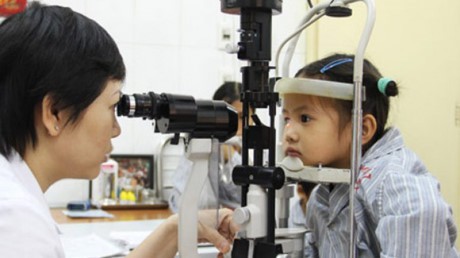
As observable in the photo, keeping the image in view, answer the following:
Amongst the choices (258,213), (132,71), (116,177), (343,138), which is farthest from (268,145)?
(132,71)

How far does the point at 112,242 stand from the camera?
62.4 inches

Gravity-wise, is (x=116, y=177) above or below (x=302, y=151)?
below

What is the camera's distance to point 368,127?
3.84ft

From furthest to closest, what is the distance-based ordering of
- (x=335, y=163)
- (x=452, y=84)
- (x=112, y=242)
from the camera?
(x=452, y=84) → (x=112, y=242) → (x=335, y=163)

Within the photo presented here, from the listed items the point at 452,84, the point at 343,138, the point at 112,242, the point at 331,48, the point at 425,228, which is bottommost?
the point at 112,242

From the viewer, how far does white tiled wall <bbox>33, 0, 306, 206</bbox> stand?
2729 mm

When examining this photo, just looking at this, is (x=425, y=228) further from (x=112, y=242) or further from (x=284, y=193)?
(x=112, y=242)

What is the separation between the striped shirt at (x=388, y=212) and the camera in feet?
2.98

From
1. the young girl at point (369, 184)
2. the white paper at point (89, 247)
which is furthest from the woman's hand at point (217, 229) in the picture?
the white paper at point (89, 247)

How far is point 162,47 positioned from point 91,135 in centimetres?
196

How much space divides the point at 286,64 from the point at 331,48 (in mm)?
1827

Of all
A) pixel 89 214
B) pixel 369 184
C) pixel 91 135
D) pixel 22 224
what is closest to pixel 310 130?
pixel 369 184

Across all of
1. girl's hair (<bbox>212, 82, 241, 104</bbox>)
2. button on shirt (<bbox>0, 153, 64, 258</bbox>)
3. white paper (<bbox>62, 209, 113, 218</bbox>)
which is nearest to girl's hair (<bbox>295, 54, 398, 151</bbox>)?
button on shirt (<bbox>0, 153, 64, 258</bbox>)

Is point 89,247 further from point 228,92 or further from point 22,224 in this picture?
point 228,92
